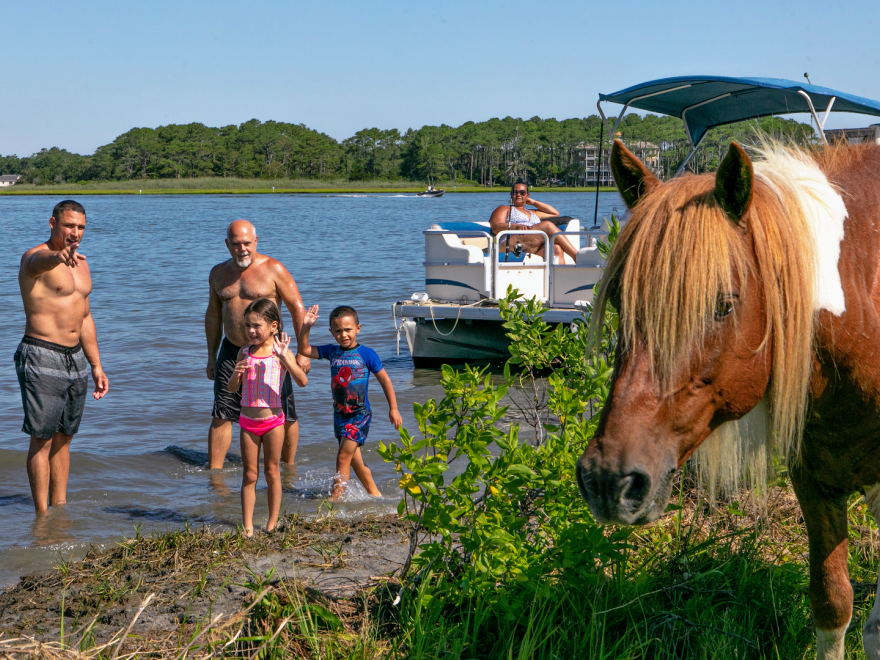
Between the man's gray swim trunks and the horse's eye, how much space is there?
475 cm

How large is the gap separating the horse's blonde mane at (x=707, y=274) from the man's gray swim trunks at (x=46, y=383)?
14.5 ft

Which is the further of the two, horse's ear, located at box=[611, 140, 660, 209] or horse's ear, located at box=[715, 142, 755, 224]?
horse's ear, located at box=[611, 140, 660, 209]

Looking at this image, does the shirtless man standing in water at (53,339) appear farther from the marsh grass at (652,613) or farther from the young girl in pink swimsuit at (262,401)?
the marsh grass at (652,613)

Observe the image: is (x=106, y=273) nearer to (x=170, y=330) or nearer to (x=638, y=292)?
(x=170, y=330)

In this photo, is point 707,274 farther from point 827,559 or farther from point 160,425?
point 160,425

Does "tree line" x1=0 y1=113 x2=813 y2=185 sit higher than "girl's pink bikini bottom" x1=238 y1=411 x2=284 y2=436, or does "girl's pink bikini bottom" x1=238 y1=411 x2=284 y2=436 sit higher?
"tree line" x1=0 y1=113 x2=813 y2=185

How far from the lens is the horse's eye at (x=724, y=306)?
5.99 ft

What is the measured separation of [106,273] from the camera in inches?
945

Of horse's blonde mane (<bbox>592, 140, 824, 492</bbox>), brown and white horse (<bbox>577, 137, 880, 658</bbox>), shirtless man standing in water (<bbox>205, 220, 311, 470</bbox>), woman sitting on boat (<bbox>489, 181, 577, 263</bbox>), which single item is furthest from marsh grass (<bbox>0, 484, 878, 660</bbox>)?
woman sitting on boat (<bbox>489, 181, 577, 263</bbox>)

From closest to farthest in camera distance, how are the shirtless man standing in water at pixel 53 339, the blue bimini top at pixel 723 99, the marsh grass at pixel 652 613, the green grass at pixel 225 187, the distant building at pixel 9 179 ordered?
the marsh grass at pixel 652 613, the shirtless man standing in water at pixel 53 339, the blue bimini top at pixel 723 99, the green grass at pixel 225 187, the distant building at pixel 9 179

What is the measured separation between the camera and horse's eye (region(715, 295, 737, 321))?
Result: 1.83 metres

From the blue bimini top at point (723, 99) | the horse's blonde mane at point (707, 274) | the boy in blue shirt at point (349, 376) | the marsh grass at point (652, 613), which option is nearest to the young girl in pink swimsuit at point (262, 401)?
the boy in blue shirt at point (349, 376)

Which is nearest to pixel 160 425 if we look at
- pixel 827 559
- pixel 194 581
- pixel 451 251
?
pixel 451 251

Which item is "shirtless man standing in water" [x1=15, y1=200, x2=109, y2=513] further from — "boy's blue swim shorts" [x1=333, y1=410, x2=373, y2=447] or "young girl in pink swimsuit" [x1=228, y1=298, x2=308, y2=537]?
"boy's blue swim shorts" [x1=333, y1=410, x2=373, y2=447]
